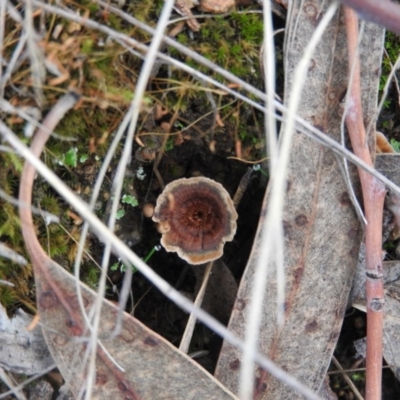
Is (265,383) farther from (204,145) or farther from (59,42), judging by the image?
(59,42)

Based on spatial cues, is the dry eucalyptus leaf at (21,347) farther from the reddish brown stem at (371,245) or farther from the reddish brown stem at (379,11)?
the reddish brown stem at (379,11)

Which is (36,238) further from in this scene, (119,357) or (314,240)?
(314,240)

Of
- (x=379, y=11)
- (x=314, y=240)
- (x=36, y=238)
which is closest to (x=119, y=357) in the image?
(x=36, y=238)

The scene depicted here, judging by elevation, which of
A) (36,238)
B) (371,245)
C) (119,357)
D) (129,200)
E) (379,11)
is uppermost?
(379,11)

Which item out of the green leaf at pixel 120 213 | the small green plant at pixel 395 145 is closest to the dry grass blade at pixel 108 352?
the green leaf at pixel 120 213

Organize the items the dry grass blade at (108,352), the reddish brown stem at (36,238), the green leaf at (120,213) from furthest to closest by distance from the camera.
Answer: the green leaf at (120,213), the dry grass blade at (108,352), the reddish brown stem at (36,238)

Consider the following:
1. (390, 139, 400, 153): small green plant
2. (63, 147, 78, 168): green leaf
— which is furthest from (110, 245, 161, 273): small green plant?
(390, 139, 400, 153): small green plant

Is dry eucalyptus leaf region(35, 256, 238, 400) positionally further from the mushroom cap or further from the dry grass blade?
the mushroom cap
